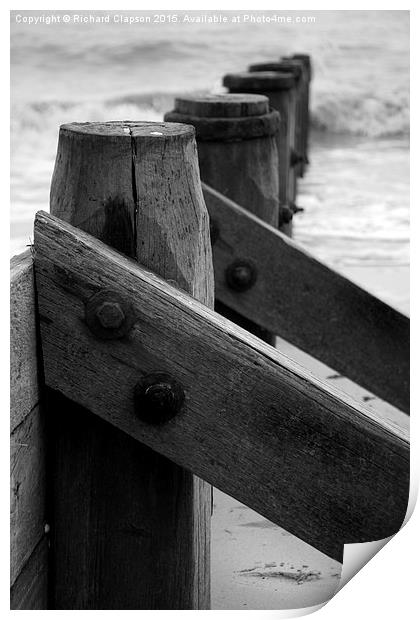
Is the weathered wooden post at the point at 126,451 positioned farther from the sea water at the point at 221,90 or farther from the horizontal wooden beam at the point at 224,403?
the sea water at the point at 221,90

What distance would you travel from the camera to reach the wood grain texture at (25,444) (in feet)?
4.03

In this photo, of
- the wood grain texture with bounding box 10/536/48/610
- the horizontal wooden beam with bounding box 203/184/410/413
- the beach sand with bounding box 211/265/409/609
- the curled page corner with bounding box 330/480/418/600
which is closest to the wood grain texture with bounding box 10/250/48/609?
the wood grain texture with bounding box 10/536/48/610

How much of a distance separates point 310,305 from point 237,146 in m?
0.50

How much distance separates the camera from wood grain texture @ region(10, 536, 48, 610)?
51.8 inches

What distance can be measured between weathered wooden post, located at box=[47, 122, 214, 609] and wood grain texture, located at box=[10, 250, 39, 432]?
11 centimetres

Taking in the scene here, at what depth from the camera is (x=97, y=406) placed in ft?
4.36

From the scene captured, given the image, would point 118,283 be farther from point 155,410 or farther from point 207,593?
point 207,593

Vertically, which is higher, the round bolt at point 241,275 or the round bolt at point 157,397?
the round bolt at point 241,275

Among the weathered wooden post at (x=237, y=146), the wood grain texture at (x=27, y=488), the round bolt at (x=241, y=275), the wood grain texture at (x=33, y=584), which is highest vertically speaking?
the weathered wooden post at (x=237, y=146)

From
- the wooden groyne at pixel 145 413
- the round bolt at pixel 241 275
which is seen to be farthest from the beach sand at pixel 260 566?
the round bolt at pixel 241 275

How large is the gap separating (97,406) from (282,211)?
179 cm

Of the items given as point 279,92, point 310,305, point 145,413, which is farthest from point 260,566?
point 279,92

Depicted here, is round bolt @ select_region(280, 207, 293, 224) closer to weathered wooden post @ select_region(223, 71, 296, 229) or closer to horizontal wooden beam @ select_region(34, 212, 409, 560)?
weathered wooden post @ select_region(223, 71, 296, 229)
